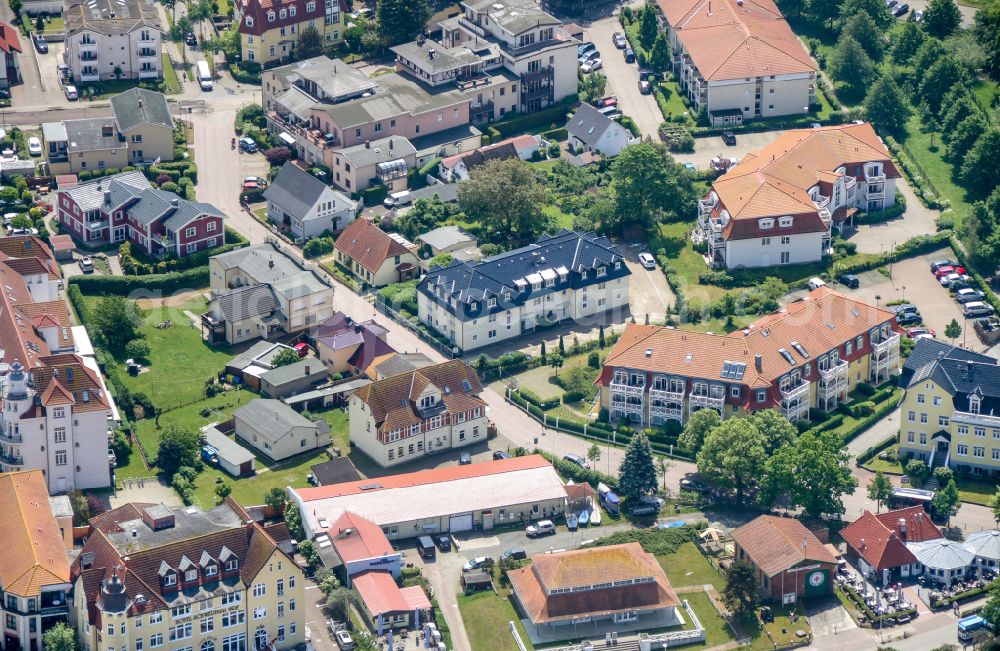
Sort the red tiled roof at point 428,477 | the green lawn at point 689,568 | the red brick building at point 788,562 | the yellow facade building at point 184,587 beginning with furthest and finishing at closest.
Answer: the red tiled roof at point 428,477 → the green lawn at point 689,568 → the red brick building at point 788,562 → the yellow facade building at point 184,587

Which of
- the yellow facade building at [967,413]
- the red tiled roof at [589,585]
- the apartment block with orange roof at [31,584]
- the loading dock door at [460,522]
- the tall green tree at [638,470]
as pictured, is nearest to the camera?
the apartment block with orange roof at [31,584]

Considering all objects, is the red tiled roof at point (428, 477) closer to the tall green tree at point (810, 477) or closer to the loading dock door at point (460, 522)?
the loading dock door at point (460, 522)

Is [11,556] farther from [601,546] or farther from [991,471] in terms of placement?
[991,471]

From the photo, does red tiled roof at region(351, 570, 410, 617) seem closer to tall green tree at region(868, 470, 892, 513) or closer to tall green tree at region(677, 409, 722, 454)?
tall green tree at region(677, 409, 722, 454)

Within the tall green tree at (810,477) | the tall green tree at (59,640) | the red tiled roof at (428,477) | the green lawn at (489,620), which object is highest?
the tall green tree at (810,477)

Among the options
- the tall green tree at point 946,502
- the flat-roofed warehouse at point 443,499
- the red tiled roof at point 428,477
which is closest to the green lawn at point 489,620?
the flat-roofed warehouse at point 443,499
